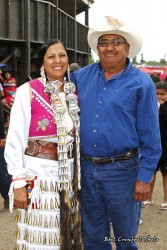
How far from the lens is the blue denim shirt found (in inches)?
123

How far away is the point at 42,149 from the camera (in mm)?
3143

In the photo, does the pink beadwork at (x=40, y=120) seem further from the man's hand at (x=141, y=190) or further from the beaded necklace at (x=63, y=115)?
the man's hand at (x=141, y=190)

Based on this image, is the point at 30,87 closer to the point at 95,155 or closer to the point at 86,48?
the point at 95,155

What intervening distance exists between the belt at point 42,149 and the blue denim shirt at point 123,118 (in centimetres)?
25

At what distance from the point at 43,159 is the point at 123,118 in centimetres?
63

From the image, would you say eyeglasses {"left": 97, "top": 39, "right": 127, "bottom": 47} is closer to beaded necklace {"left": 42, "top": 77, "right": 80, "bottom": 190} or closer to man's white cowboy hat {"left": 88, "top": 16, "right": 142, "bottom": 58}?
man's white cowboy hat {"left": 88, "top": 16, "right": 142, "bottom": 58}

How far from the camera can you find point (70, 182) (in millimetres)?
3186

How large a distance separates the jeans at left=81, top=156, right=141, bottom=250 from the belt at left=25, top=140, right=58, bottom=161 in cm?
30

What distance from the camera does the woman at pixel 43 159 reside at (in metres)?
3.07

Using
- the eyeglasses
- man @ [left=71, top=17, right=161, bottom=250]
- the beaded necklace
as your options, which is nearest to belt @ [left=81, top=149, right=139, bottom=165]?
man @ [left=71, top=17, right=161, bottom=250]

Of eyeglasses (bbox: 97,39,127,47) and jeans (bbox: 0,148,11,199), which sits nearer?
eyeglasses (bbox: 97,39,127,47)

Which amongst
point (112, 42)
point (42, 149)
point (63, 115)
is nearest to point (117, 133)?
point (63, 115)

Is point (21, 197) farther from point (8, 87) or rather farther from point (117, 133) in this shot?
point (8, 87)

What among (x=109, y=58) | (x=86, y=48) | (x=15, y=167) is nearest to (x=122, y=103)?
(x=109, y=58)
